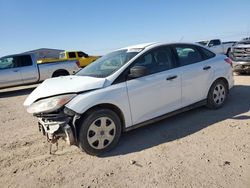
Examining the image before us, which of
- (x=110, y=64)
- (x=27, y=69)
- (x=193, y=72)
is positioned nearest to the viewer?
(x=110, y=64)

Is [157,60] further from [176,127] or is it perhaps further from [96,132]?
[96,132]

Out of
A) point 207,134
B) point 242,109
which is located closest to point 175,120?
point 207,134

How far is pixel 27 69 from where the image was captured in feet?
38.7

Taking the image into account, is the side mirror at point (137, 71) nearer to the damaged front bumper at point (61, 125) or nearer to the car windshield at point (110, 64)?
the car windshield at point (110, 64)

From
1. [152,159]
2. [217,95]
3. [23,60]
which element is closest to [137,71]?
[152,159]

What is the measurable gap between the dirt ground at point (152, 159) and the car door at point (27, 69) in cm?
697

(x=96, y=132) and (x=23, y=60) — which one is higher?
(x=23, y=60)

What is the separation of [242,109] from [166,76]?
228cm

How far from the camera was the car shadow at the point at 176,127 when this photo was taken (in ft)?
13.9

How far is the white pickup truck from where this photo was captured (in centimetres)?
1138

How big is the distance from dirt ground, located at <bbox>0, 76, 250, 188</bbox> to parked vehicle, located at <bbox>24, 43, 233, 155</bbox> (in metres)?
0.31

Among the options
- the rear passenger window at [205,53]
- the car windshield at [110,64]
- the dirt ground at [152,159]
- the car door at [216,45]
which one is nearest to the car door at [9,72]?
the dirt ground at [152,159]

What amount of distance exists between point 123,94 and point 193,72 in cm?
185

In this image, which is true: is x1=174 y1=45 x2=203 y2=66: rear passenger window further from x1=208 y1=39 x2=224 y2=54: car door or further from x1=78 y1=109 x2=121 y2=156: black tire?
x1=208 y1=39 x2=224 y2=54: car door
